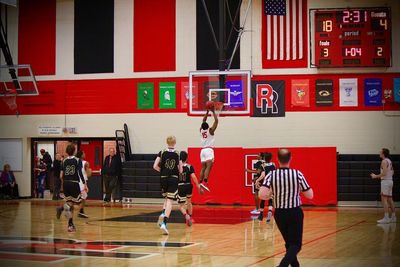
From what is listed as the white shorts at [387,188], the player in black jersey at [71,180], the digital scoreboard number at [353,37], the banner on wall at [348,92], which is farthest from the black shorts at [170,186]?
the banner on wall at [348,92]

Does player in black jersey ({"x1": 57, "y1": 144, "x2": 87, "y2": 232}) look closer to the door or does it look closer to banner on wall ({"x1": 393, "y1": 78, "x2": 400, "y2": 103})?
the door

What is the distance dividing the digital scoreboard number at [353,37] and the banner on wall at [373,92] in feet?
2.48

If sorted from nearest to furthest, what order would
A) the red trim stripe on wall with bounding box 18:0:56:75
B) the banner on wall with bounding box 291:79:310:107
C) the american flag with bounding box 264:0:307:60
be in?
the banner on wall with bounding box 291:79:310:107 < the american flag with bounding box 264:0:307:60 < the red trim stripe on wall with bounding box 18:0:56:75

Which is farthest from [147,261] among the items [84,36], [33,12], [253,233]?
[33,12]

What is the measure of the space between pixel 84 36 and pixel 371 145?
1355cm

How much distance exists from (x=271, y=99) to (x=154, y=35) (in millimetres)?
5964

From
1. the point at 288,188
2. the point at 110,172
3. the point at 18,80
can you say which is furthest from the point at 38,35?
the point at 288,188

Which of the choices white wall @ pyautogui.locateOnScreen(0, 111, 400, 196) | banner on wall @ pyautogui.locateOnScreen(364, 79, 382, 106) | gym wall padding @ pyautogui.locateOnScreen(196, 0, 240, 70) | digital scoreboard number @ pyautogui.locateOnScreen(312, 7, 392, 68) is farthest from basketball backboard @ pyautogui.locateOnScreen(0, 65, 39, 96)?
banner on wall @ pyautogui.locateOnScreen(364, 79, 382, 106)

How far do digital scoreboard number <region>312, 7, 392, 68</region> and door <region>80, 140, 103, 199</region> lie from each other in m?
10.7

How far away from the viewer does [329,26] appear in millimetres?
23875

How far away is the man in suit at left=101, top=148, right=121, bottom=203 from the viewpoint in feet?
84.4

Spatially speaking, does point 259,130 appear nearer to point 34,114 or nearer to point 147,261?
point 34,114

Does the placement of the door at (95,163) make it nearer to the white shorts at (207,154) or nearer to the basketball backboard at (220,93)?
the basketball backboard at (220,93)

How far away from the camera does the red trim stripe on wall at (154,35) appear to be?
26.2 meters
